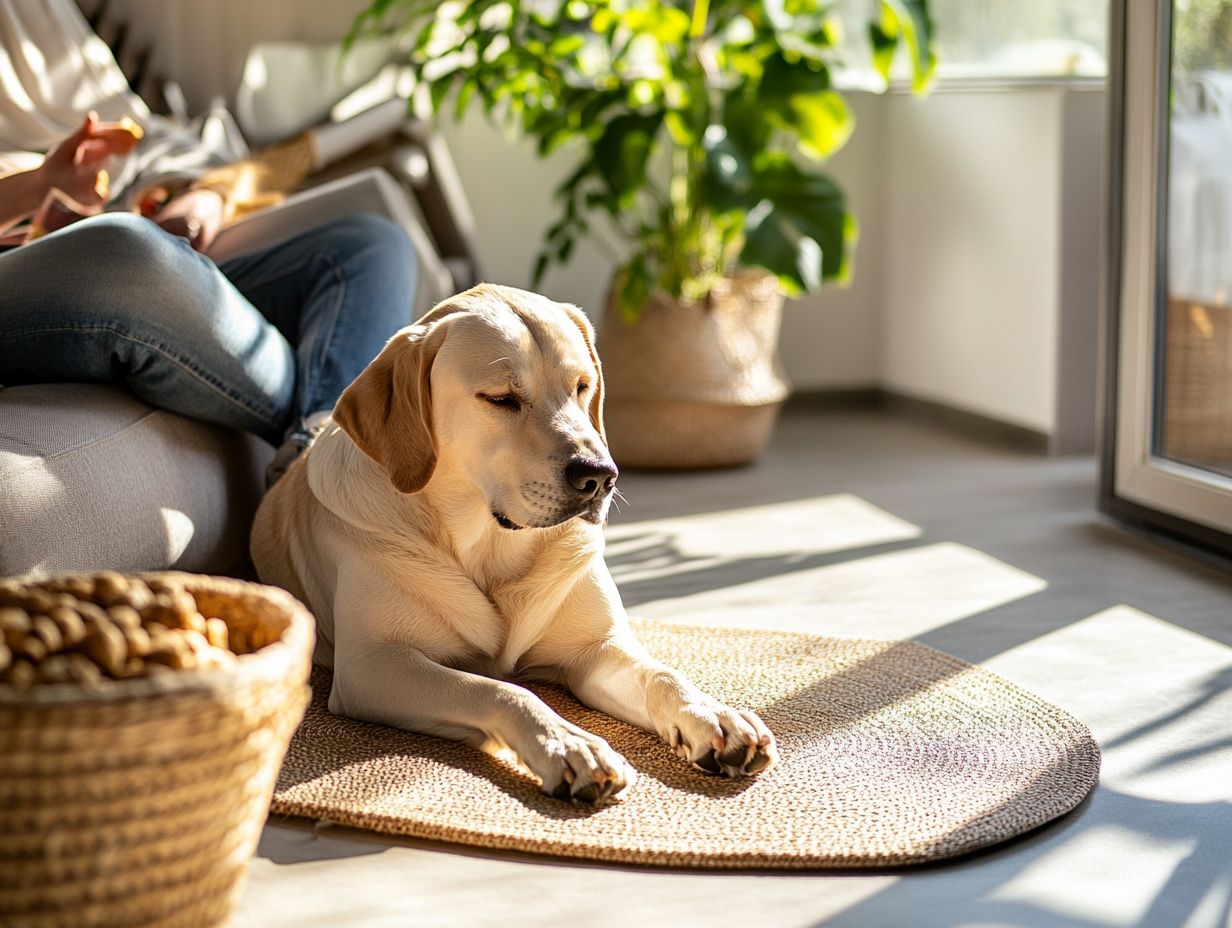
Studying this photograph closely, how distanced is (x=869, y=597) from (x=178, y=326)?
124cm

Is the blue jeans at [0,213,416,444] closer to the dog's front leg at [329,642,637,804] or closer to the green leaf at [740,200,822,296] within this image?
the dog's front leg at [329,642,637,804]

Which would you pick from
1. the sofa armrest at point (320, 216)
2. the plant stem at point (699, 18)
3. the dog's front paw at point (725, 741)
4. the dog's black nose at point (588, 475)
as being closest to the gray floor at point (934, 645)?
the dog's front paw at point (725, 741)

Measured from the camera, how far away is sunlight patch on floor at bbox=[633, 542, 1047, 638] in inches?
88.5

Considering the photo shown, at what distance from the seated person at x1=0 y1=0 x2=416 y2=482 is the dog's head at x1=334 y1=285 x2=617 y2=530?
0.45 meters

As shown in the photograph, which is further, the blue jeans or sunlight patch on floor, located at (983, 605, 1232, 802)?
the blue jeans

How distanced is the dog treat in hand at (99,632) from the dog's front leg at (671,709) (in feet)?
1.91

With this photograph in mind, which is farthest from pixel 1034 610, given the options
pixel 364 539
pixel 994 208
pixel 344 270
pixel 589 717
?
pixel 994 208

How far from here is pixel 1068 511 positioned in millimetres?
3053

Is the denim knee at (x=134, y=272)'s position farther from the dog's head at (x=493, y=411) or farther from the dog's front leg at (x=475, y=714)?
the dog's front leg at (x=475, y=714)

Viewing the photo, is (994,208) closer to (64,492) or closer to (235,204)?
(235,204)

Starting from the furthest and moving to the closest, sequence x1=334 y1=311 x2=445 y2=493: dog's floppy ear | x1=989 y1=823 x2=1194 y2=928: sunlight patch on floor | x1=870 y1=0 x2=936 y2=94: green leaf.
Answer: x1=870 y1=0 x2=936 y2=94: green leaf
x1=334 y1=311 x2=445 y2=493: dog's floppy ear
x1=989 y1=823 x2=1194 y2=928: sunlight patch on floor

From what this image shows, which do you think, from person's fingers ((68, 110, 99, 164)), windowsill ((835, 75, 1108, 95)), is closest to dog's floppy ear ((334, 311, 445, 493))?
person's fingers ((68, 110, 99, 164))

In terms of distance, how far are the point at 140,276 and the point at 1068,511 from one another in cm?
207

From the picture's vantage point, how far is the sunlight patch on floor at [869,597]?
2.25 meters
